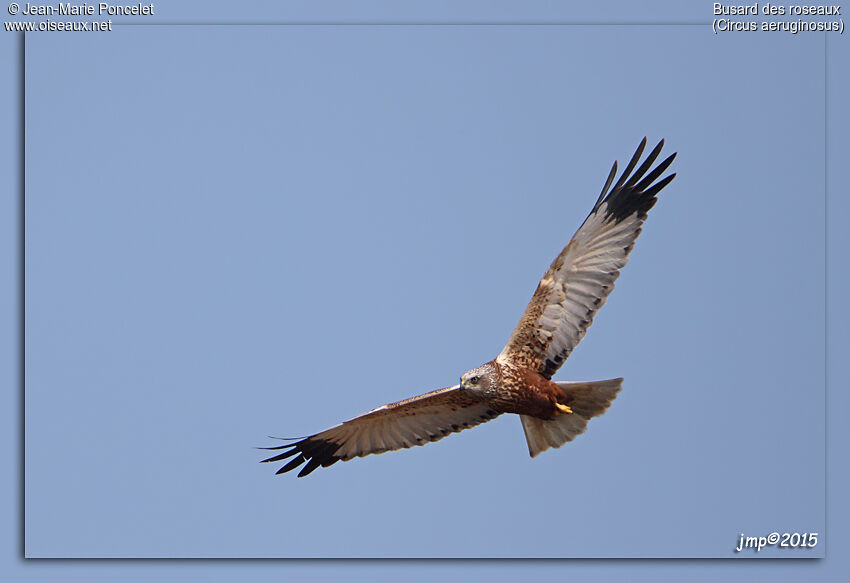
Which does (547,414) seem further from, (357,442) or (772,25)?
(772,25)

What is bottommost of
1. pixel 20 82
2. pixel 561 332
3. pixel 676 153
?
pixel 561 332

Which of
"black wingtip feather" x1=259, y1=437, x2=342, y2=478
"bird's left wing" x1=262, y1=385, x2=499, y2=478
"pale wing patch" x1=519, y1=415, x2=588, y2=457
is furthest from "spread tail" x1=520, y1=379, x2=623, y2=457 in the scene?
"black wingtip feather" x1=259, y1=437, x2=342, y2=478

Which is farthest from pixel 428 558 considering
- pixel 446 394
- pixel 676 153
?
pixel 676 153

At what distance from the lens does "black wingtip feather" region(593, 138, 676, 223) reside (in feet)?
35.2

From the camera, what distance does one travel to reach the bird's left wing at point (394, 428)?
11289 mm

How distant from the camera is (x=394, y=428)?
11.7 meters

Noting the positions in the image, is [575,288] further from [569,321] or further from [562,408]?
[562,408]

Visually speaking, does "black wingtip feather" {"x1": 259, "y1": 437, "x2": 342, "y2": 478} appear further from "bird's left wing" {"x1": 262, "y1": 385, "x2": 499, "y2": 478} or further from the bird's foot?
the bird's foot

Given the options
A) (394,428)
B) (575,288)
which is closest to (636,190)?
(575,288)

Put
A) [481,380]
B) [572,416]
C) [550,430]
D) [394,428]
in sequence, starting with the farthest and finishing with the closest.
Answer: [394,428]
[550,430]
[572,416]
[481,380]

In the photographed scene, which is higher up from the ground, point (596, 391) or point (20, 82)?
point (20, 82)

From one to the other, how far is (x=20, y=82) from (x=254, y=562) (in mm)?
4571

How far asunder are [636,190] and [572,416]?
1879mm

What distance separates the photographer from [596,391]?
10.6 metres
